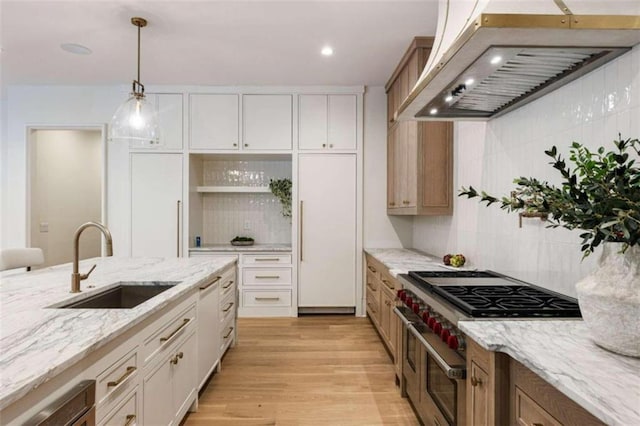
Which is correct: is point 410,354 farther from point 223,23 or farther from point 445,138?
point 223,23

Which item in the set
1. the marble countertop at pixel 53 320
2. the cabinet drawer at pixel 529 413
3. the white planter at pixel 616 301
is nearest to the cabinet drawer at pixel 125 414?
the marble countertop at pixel 53 320

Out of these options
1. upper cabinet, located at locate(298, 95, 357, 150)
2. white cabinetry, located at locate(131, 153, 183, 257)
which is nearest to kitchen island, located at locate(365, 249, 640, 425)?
upper cabinet, located at locate(298, 95, 357, 150)

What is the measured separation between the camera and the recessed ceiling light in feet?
10.8

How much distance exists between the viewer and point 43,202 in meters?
5.18

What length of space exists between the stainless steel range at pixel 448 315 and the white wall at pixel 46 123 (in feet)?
12.0

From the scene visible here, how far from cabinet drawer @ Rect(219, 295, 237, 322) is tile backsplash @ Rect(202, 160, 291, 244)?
5.26 feet

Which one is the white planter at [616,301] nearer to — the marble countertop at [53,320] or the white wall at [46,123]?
the marble countertop at [53,320]

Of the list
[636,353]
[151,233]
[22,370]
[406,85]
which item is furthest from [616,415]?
[151,233]

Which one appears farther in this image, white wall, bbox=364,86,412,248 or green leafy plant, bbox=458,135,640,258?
white wall, bbox=364,86,412,248

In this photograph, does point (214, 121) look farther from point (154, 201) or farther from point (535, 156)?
point (535, 156)

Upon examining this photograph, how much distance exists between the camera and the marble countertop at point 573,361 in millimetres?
786

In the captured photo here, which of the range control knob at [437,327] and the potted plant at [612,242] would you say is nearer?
the potted plant at [612,242]

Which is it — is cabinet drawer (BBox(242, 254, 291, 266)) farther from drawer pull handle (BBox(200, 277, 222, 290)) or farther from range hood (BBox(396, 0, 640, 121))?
range hood (BBox(396, 0, 640, 121))

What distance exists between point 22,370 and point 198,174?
3.92m
